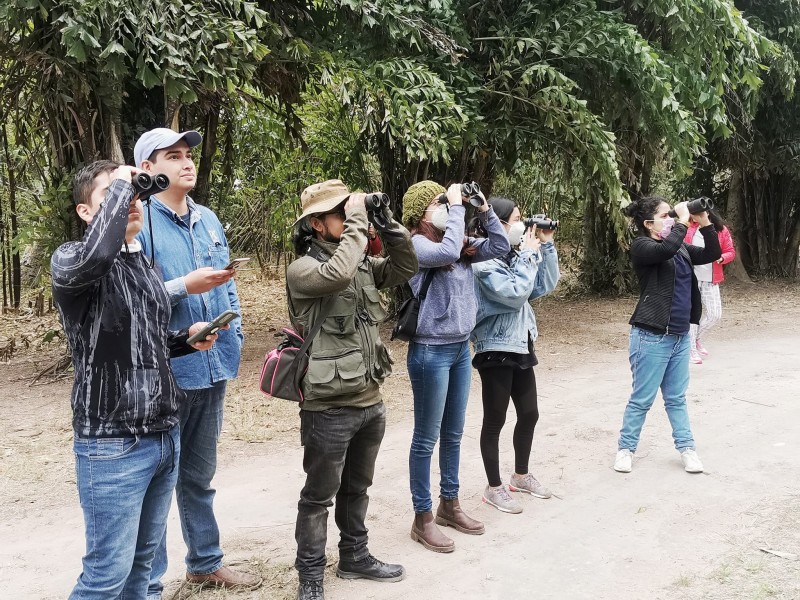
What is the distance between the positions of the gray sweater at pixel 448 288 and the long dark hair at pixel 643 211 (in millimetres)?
1439

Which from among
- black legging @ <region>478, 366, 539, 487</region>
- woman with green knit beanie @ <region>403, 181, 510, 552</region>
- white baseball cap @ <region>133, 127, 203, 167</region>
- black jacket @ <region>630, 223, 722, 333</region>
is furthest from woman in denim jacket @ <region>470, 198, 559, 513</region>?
white baseball cap @ <region>133, 127, 203, 167</region>

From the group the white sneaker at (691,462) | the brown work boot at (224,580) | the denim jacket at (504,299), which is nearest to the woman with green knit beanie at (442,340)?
the denim jacket at (504,299)

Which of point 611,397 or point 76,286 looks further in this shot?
point 611,397

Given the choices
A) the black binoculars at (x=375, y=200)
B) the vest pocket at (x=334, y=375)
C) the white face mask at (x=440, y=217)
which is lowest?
the vest pocket at (x=334, y=375)

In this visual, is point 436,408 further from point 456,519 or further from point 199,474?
point 199,474

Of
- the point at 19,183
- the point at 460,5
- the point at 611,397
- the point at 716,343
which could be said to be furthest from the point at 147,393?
the point at 19,183

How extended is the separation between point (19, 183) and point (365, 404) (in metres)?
11.1

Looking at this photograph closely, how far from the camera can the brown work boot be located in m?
3.41

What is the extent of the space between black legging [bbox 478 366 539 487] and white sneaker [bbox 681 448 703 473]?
119cm

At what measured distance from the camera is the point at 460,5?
8898mm

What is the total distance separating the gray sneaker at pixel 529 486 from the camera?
4551 millimetres

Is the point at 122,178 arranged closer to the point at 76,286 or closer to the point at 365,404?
the point at 76,286

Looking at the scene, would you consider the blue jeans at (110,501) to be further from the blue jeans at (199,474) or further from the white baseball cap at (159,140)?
the white baseball cap at (159,140)

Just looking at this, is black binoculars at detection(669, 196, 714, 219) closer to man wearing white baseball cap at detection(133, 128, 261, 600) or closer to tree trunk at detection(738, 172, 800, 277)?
man wearing white baseball cap at detection(133, 128, 261, 600)
